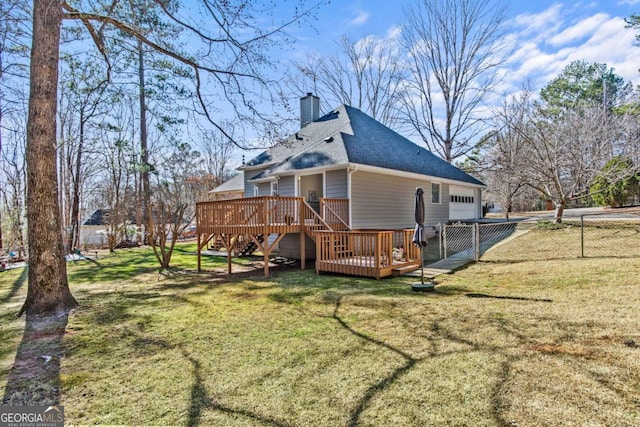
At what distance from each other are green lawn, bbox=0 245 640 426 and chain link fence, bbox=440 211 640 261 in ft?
8.31

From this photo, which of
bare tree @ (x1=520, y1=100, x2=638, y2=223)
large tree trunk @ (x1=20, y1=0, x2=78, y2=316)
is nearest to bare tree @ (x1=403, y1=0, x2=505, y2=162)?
bare tree @ (x1=520, y1=100, x2=638, y2=223)

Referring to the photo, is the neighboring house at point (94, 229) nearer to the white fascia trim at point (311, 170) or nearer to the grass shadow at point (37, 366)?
the white fascia trim at point (311, 170)

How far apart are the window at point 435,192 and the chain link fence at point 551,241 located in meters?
2.28

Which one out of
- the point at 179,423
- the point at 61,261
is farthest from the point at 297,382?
the point at 61,261

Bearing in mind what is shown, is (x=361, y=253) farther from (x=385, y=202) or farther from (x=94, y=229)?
(x=94, y=229)

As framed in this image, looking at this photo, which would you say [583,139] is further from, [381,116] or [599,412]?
[381,116]

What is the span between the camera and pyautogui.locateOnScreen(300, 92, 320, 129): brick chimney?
→ 16172 millimetres

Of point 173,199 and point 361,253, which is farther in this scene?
point 173,199

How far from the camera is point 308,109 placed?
16250mm

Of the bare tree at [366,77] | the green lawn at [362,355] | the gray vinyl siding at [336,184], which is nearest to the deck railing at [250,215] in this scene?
the gray vinyl siding at [336,184]

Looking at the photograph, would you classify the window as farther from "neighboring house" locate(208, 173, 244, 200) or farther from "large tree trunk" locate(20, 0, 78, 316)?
"large tree trunk" locate(20, 0, 78, 316)

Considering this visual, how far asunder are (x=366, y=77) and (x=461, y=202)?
44.6 feet

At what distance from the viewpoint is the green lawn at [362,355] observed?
255cm

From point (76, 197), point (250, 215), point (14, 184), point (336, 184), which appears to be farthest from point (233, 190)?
point (250, 215)
